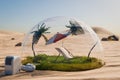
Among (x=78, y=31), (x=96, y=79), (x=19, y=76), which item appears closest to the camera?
(x=96, y=79)

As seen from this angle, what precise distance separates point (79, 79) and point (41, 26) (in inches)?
371

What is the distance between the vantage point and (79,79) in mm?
17172

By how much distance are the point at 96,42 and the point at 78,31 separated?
6.56ft

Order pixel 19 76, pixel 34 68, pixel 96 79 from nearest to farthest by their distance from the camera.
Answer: pixel 96 79 → pixel 19 76 → pixel 34 68

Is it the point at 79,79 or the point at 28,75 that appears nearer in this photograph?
the point at 79,79

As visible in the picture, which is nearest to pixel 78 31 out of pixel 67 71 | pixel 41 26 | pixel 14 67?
pixel 41 26

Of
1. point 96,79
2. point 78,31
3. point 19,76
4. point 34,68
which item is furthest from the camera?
point 78,31

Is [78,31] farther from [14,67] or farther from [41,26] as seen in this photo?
[14,67]

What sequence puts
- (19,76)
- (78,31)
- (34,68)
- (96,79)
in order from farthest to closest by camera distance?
1. (78,31)
2. (34,68)
3. (19,76)
4. (96,79)

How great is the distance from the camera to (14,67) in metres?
19.9

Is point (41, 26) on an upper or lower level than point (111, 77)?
upper

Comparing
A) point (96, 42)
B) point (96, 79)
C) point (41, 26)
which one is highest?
point (41, 26)

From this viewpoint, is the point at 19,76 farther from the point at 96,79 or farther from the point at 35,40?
the point at 35,40

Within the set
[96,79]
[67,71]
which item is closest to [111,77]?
[96,79]
